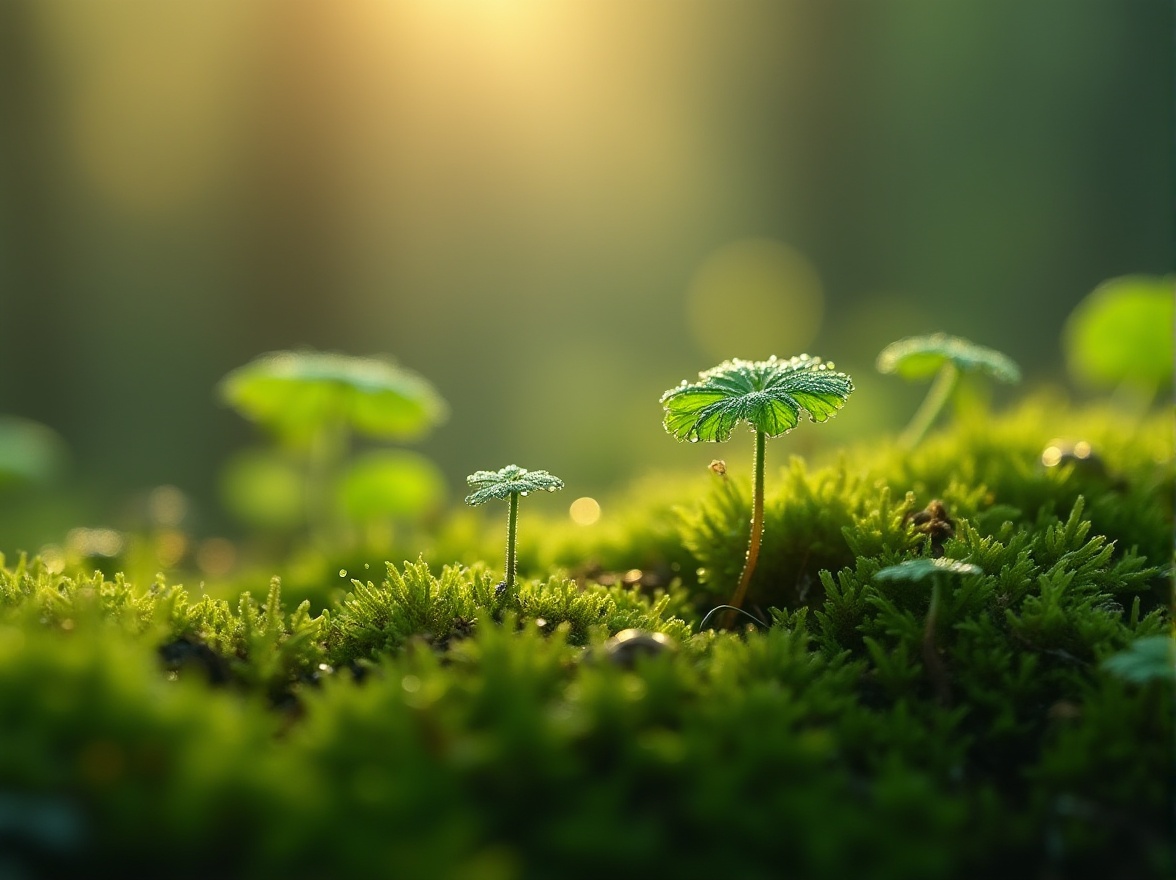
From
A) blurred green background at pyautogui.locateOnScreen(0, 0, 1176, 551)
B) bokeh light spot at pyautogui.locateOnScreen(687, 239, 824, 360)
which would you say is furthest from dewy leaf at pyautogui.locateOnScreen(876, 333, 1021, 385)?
bokeh light spot at pyautogui.locateOnScreen(687, 239, 824, 360)

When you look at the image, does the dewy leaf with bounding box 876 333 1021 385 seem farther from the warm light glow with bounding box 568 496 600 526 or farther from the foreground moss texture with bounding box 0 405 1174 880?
the warm light glow with bounding box 568 496 600 526

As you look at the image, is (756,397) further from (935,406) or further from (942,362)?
(935,406)

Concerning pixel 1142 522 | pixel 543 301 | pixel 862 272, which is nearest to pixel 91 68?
pixel 543 301

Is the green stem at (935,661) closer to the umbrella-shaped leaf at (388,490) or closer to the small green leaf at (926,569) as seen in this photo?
the small green leaf at (926,569)

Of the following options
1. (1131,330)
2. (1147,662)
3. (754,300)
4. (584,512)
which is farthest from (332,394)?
(754,300)

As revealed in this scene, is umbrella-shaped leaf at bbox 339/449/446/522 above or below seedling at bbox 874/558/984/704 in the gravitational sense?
above

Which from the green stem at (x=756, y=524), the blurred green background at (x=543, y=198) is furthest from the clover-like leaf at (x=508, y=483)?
the blurred green background at (x=543, y=198)
